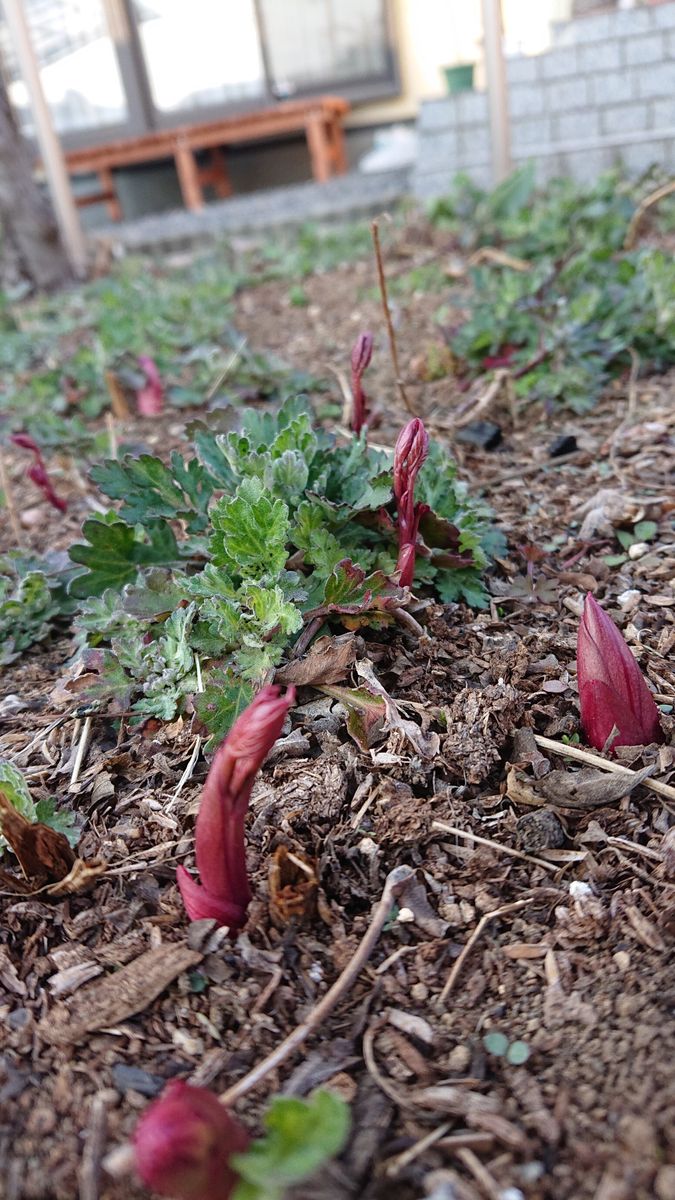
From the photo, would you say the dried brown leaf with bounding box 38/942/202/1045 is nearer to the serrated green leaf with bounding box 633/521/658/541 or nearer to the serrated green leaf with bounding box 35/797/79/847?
the serrated green leaf with bounding box 35/797/79/847

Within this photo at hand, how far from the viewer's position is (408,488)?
153cm

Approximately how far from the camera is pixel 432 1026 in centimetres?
113

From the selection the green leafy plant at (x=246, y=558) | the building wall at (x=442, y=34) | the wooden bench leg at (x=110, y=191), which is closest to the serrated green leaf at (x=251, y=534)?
the green leafy plant at (x=246, y=558)

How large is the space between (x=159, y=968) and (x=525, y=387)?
6.74 ft

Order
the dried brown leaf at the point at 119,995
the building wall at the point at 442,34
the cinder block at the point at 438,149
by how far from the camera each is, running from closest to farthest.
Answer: the dried brown leaf at the point at 119,995, the cinder block at the point at 438,149, the building wall at the point at 442,34

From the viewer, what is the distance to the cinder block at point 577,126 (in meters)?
5.65

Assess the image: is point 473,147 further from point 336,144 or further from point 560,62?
point 336,144

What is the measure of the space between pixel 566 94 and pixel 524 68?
0.98 ft

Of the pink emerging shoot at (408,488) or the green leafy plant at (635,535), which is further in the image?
the green leafy plant at (635,535)

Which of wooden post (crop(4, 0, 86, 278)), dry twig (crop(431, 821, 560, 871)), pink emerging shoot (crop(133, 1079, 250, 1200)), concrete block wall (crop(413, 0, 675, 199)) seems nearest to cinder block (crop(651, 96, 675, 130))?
concrete block wall (crop(413, 0, 675, 199))

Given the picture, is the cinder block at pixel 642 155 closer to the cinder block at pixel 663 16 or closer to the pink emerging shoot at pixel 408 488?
the cinder block at pixel 663 16

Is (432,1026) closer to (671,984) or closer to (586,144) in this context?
(671,984)

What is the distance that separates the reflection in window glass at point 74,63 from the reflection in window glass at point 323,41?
5.41 ft

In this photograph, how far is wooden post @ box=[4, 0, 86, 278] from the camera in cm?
582
